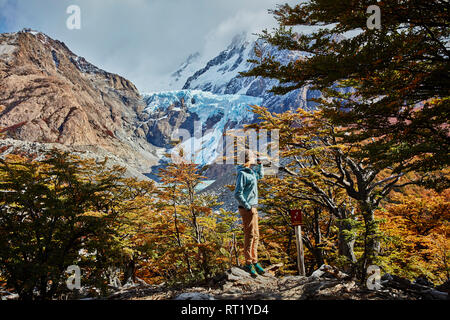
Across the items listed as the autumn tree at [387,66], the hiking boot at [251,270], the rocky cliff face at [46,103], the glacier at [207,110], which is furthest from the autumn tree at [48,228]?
the glacier at [207,110]

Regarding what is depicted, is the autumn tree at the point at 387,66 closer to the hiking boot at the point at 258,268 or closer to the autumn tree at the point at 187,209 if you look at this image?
the hiking boot at the point at 258,268

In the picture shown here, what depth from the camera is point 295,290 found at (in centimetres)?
327

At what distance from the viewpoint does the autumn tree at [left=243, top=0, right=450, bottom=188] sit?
3.48 m

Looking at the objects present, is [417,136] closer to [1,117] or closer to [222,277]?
[222,277]

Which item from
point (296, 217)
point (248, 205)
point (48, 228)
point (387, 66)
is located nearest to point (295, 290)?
point (248, 205)

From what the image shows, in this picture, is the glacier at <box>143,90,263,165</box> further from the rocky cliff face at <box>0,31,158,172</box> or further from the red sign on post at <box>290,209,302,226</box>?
the red sign on post at <box>290,209,302,226</box>

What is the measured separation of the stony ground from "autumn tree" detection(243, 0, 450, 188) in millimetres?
2328

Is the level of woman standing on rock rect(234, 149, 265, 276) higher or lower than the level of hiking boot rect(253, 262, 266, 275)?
higher

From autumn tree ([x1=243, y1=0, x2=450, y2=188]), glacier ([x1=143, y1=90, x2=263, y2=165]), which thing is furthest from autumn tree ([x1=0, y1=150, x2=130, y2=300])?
glacier ([x1=143, y1=90, x2=263, y2=165])

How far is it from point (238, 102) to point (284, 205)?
14604 centimetres

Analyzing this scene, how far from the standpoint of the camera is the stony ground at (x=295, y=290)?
294 centimetres

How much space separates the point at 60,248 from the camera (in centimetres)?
497

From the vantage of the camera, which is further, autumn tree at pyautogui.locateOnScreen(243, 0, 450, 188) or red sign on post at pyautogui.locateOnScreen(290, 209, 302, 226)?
red sign on post at pyautogui.locateOnScreen(290, 209, 302, 226)

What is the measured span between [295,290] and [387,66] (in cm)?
374
